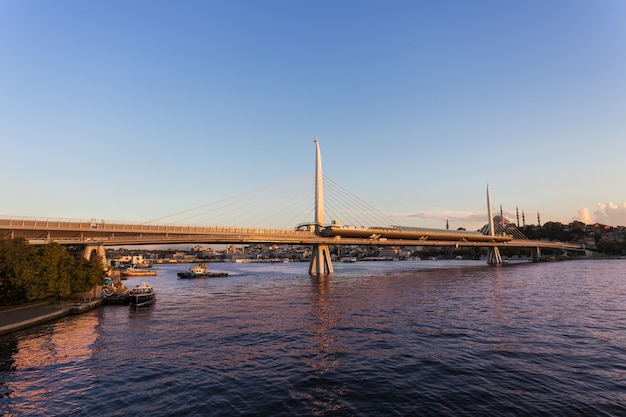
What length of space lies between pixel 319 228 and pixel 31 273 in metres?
65.3

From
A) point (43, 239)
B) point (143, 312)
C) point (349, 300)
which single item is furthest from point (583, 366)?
point (43, 239)

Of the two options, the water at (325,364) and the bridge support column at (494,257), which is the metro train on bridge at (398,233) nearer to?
the bridge support column at (494,257)

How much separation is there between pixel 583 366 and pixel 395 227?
96.6m

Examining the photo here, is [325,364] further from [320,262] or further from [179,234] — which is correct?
[320,262]

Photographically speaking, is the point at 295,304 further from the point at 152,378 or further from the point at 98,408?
the point at 98,408

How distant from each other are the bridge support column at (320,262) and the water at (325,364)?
6193 cm

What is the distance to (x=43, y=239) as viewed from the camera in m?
52.9

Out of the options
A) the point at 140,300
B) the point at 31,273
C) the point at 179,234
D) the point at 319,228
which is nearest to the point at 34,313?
the point at 31,273

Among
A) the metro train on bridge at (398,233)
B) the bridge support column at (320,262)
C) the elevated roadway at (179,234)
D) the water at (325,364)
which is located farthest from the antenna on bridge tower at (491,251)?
the water at (325,364)

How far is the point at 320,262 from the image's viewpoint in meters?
96.6

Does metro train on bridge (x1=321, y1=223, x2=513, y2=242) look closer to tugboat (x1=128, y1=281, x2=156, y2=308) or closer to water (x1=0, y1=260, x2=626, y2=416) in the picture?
tugboat (x1=128, y1=281, x2=156, y2=308)

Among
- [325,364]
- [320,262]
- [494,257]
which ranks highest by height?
[320,262]

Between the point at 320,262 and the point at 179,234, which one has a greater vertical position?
the point at 179,234

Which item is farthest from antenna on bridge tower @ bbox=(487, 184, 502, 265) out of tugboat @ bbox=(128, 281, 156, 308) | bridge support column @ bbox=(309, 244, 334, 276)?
tugboat @ bbox=(128, 281, 156, 308)
